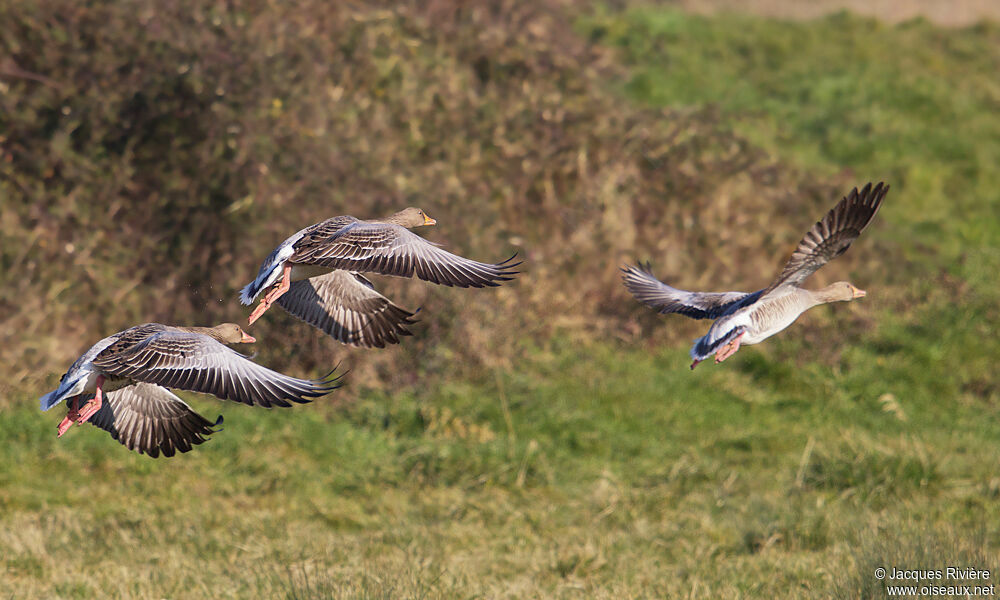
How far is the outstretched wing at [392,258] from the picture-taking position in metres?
4.67

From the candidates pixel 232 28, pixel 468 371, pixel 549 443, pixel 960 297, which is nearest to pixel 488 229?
pixel 468 371

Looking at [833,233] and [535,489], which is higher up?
[833,233]

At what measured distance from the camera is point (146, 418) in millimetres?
5422

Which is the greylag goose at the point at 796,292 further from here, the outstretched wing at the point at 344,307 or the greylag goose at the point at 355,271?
the outstretched wing at the point at 344,307

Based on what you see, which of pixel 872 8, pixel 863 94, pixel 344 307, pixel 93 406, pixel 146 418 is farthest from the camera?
pixel 872 8

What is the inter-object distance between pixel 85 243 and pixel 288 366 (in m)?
2.24

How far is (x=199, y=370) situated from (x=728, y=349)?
6.98ft

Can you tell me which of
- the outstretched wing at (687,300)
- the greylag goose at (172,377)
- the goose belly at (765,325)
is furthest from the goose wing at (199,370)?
the outstretched wing at (687,300)

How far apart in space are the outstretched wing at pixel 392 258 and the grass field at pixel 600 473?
2213 millimetres

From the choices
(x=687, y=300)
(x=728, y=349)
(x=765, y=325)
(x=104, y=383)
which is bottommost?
(x=104, y=383)

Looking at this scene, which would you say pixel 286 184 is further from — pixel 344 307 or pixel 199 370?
pixel 199 370

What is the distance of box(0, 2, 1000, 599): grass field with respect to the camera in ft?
24.7

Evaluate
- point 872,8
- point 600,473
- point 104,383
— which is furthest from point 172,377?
point 872,8

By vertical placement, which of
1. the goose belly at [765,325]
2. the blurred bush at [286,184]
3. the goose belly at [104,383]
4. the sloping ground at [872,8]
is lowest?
the goose belly at [104,383]
